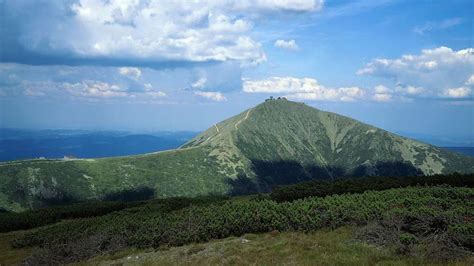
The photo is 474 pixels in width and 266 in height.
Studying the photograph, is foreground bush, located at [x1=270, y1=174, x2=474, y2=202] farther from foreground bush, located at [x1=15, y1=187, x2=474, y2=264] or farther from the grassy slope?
the grassy slope

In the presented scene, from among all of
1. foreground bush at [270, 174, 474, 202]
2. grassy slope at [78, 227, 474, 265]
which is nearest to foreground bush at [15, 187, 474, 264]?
grassy slope at [78, 227, 474, 265]

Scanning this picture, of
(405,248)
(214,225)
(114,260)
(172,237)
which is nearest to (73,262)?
(114,260)

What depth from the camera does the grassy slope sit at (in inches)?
813

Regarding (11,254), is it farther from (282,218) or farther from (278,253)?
(278,253)

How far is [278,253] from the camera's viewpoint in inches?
946

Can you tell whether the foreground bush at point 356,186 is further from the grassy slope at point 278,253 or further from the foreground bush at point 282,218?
the grassy slope at point 278,253

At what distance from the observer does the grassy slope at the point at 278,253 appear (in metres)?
20.7

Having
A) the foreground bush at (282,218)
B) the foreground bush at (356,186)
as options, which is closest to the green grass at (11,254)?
the foreground bush at (282,218)

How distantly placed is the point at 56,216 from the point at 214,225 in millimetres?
73294

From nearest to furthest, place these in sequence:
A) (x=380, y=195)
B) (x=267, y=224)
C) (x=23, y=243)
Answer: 1. (x=267, y=224)
2. (x=380, y=195)
3. (x=23, y=243)

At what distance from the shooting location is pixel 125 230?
3878cm

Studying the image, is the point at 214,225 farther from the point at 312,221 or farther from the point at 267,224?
the point at 312,221

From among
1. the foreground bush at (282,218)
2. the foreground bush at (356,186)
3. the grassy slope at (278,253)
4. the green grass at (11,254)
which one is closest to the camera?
the grassy slope at (278,253)

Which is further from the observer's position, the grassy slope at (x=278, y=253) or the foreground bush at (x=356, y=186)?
the foreground bush at (x=356, y=186)
